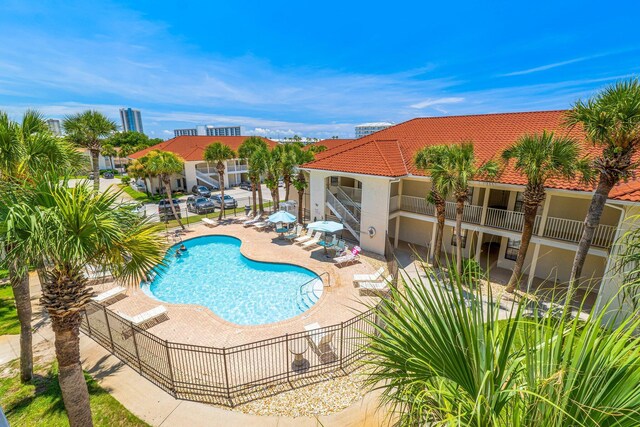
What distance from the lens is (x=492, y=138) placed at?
63.0ft

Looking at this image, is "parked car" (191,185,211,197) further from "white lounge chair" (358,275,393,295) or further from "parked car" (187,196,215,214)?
"white lounge chair" (358,275,393,295)

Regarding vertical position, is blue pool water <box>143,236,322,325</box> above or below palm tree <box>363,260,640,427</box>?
below

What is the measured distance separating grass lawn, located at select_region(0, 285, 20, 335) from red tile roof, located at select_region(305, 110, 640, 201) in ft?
59.9

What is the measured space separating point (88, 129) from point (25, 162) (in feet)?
43.4

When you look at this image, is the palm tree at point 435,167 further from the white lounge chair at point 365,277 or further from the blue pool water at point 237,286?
the blue pool water at point 237,286

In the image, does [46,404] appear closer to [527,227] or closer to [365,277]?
[365,277]

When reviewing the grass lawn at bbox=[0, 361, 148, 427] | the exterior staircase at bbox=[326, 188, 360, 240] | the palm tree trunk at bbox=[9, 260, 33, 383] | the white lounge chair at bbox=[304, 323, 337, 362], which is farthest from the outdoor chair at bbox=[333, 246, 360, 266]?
the palm tree trunk at bbox=[9, 260, 33, 383]

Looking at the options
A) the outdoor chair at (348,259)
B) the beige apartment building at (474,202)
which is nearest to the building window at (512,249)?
the beige apartment building at (474,202)

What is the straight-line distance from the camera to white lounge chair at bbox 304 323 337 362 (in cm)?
1033

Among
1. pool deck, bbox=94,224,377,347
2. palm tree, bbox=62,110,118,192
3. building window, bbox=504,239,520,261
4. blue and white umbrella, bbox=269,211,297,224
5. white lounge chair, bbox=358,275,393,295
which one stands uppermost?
palm tree, bbox=62,110,118,192

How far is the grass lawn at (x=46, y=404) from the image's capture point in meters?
7.83

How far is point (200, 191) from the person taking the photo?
134 feet

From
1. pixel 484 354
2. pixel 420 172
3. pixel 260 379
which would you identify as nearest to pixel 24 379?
pixel 260 379

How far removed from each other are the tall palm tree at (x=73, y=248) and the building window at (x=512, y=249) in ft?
63.3
